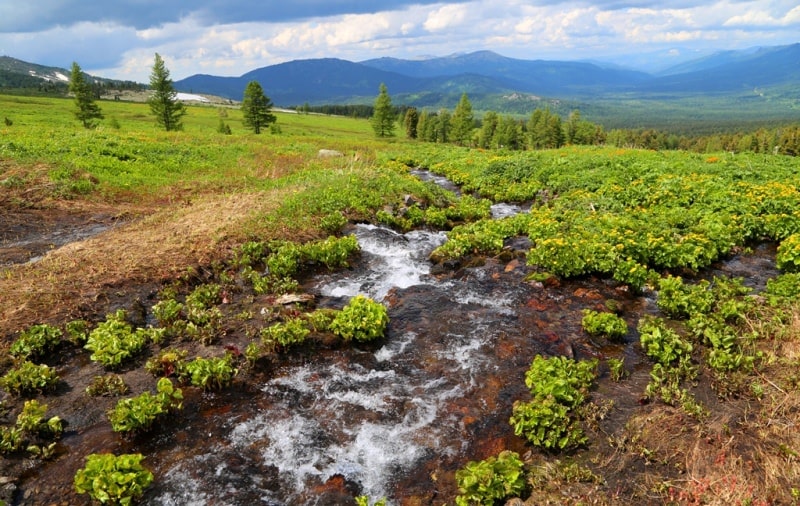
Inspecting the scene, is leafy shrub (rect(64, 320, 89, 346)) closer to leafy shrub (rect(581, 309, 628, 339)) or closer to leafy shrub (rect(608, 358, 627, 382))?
leafy shrub (rect(608, 358, 627, 382))

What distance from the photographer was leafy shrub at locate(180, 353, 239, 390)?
8195mm

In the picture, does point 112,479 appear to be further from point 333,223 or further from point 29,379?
point 333,223

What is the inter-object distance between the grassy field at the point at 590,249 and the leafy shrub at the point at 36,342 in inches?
12.4

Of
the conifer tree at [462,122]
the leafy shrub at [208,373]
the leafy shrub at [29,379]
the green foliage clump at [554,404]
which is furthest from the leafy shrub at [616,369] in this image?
the conifer tree at [462,122]

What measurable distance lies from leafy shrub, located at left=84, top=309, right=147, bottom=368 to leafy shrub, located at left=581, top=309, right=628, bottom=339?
32.5 ft

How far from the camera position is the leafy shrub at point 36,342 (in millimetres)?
8766

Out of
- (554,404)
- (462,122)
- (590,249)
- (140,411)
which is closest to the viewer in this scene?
(140,411)

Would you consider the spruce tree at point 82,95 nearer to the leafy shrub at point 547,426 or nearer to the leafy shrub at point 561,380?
the leafy shrub at point 561,380

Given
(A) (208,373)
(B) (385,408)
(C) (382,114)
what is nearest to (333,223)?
(A) (208,373)

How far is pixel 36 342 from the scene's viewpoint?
351 inches

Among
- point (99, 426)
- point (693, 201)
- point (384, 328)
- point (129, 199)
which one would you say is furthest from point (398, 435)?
point (129, 199)

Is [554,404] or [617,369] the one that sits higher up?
[554,404]

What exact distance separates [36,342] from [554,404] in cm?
1019

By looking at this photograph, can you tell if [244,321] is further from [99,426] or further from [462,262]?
[462,262]
